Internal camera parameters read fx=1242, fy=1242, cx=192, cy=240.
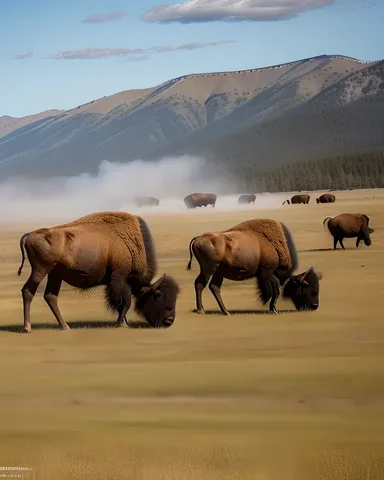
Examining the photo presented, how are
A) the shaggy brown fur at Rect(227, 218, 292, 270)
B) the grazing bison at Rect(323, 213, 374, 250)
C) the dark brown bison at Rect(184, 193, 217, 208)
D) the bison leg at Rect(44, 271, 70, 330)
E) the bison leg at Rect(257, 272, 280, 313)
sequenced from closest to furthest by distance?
the bison leg at Rect(44, 271, 70, 330) → the bison leg at Rect(257, 272, 280, 313) → the shaggy brown fur at Rect(227, 218, 292, 270) → the grazing bison at Rect(323, 213, 374, 250) → the dark brown bison at Rect(184, 193, 217, 208)

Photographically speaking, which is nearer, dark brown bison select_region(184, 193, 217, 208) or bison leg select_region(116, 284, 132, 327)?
bison leg select_region(116, 284, 132, 327)

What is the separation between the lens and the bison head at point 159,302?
15.8 meters

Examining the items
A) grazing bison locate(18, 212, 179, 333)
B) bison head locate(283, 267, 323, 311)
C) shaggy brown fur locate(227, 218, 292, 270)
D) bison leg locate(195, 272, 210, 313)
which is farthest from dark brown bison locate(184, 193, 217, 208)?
grazing bison locate(18, 212, 179, 333)

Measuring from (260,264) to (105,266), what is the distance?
266 centimetres

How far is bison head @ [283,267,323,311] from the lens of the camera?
17578 mm

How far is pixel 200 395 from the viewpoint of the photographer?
11141 millimetres

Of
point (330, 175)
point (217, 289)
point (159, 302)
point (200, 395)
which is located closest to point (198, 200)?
point (330, 175)

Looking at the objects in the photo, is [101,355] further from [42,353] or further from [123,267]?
[123,267]

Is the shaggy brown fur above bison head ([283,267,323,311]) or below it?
above

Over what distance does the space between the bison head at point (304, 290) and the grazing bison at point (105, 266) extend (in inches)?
92.9

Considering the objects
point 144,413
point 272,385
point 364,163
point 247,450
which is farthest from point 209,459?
point 364,163

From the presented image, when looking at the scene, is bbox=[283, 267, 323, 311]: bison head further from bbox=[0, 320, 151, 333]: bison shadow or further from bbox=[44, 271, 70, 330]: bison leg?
bbox=[44, 271, 70, 330]: bison leg

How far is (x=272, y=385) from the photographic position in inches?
458

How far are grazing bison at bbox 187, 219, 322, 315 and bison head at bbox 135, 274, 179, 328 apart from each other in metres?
1.78
